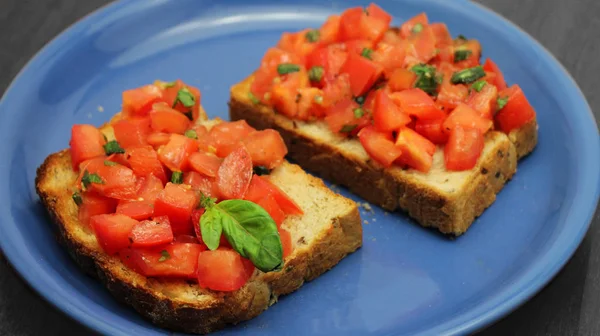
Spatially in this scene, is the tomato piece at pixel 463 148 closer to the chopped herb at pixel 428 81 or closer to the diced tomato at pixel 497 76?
the chopped herb at pixel 428 81

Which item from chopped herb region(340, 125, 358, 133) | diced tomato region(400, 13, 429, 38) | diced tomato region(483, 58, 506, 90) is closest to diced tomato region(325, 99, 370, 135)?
chopped herb region(340, 125, 358, 133)

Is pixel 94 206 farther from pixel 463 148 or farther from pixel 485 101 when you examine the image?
pixel 485 101

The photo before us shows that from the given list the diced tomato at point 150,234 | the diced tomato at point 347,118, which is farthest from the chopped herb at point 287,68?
the diced tomato at point 150,234

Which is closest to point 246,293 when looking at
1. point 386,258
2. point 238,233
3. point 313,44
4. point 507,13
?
point 238,233

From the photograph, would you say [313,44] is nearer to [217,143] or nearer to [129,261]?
[217,143]

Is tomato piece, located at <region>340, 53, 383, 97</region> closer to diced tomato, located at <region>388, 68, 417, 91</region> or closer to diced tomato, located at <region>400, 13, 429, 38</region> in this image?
diced tomato, located at <region>388, 68, 417, 91</region>

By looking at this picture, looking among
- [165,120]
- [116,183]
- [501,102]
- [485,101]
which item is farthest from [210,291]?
[501,102]
